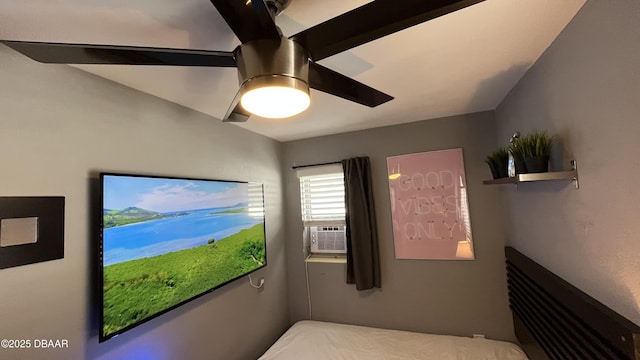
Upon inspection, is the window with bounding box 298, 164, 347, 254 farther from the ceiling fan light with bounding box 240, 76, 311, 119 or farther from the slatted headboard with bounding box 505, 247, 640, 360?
the ceiling fan light with bounding box 240, 76, 311, 119

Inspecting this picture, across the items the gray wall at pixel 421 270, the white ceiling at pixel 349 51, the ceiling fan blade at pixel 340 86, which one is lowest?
the gray wall at pixel 421 270

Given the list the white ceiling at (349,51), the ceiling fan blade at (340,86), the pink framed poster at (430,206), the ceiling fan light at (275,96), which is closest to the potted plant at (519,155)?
the white ceiling at (349,51)

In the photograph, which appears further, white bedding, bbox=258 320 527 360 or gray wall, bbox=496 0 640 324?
white bedding, bbox=258 320 527 360

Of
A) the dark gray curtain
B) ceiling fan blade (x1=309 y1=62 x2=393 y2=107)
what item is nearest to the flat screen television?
the dark gray curtain

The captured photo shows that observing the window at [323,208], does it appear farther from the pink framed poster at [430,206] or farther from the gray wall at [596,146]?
the gray wall at [596,146]

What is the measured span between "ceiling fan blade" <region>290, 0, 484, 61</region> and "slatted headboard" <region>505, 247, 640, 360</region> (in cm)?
123

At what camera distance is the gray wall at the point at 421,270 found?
92.7 inches

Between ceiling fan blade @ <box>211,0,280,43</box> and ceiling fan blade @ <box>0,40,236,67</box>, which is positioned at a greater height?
ceiling fan blade @ <box>211,0,280,43</box>

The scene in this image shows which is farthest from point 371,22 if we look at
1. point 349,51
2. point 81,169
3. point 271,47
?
point 81,169

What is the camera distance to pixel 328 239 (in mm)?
3033

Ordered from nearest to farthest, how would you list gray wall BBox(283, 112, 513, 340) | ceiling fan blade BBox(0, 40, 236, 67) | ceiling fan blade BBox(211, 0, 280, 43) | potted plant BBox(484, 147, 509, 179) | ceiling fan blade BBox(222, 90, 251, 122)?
ceiling fan blade BBox(211, 0, 280, 43) → ceiling fan blade BBox(0, 40, 236, 67) → ceiling fan blade BBox(222, 90, 251, 122) → potted plant BBox(484, 147, 509, 179) → gray wall BBox(283, 112, 513, 340)

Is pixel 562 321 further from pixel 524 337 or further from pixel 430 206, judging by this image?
pixel 430 206

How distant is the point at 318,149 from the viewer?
2.99m

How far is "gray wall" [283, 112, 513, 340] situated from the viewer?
92.7 inches
